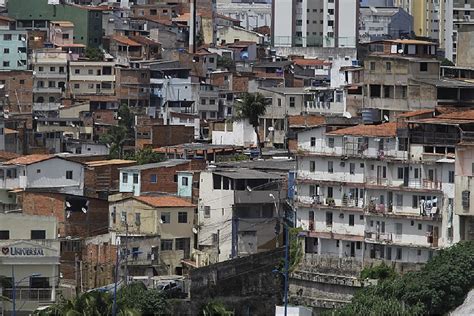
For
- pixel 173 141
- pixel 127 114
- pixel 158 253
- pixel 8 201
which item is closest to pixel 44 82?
pixel 127 114

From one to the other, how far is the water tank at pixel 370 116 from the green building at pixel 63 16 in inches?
1550

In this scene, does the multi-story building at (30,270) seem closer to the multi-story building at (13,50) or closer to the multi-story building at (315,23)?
the multi-story building at (13,50)

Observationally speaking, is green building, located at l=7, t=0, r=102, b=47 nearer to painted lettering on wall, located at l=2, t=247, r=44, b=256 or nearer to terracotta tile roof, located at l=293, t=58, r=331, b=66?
terracotta tile roof, located at l=293, t=58, r=331, b=66

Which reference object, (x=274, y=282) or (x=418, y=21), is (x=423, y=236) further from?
(x=418, y=21)

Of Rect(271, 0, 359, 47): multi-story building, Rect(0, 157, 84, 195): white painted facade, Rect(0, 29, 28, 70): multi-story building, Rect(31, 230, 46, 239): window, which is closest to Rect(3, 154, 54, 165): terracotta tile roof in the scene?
Rect(0, 157, 84, 195): white painted facade

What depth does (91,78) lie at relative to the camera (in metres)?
87.5

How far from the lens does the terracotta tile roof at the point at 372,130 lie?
4953 cm

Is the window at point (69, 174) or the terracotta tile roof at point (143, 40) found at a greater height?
the terracotta tile roof at point (143, 40)

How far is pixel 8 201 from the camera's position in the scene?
57406 millimetres

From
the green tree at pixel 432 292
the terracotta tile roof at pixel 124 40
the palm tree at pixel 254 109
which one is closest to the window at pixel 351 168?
the green tree at pixel 432 292

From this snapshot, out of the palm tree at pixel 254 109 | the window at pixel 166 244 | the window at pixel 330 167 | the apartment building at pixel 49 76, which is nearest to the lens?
the window at pixel 330 167

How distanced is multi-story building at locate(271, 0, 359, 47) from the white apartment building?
58998 millimetres

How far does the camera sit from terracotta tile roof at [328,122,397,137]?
163 feet

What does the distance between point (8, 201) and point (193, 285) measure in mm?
11909
